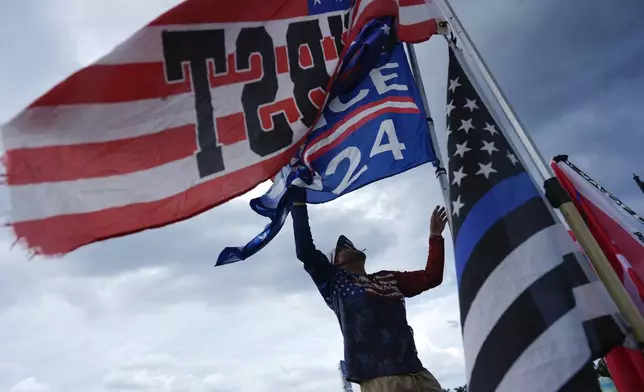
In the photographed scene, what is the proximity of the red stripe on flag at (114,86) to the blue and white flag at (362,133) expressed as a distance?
132cm

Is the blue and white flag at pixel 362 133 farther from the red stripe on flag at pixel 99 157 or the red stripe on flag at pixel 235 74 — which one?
the red stripe on flag at pixel 99 157

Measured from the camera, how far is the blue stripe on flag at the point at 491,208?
3408mm

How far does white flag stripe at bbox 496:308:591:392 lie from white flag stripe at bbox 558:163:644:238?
94.9 inches

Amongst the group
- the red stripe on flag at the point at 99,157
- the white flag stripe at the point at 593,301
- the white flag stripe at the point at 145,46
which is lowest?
the white flag stripe at the point at 593,301

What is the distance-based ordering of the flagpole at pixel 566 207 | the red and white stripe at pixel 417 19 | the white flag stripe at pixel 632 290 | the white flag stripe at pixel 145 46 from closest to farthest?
the flagpole at pixel 566 207 < the white flag stripe at pixel 632 290 < the red and white stripe at pixel 417 19 < the white flag stripe at pixel 145 46

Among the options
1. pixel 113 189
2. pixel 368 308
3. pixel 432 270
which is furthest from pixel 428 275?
pixel 113 189

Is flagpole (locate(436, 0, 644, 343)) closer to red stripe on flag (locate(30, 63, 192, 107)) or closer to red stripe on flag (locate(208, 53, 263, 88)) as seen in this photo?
red stripe on flag (locate(208, 53, 263, 88))

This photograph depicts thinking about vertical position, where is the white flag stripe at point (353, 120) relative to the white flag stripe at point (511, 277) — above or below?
above

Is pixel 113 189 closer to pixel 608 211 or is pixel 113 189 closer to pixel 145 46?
pixel 145 46

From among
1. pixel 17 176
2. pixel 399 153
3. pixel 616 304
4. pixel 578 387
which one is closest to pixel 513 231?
pixel 616 304

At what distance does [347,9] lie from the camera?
5465 millimetres

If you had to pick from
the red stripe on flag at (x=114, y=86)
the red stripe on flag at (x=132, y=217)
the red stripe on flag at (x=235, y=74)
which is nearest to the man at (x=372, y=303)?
the red stripe on flag at (x=132, y=217)

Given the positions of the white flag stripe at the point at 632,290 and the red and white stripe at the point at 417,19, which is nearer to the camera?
the white flag stripe at the point at 632,290

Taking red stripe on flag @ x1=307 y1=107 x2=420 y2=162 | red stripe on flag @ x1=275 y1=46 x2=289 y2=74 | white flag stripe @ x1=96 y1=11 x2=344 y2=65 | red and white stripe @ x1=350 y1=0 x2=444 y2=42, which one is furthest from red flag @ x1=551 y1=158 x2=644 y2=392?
white flag stripe @ x1=96 y1=11 x2=344 y2=65
